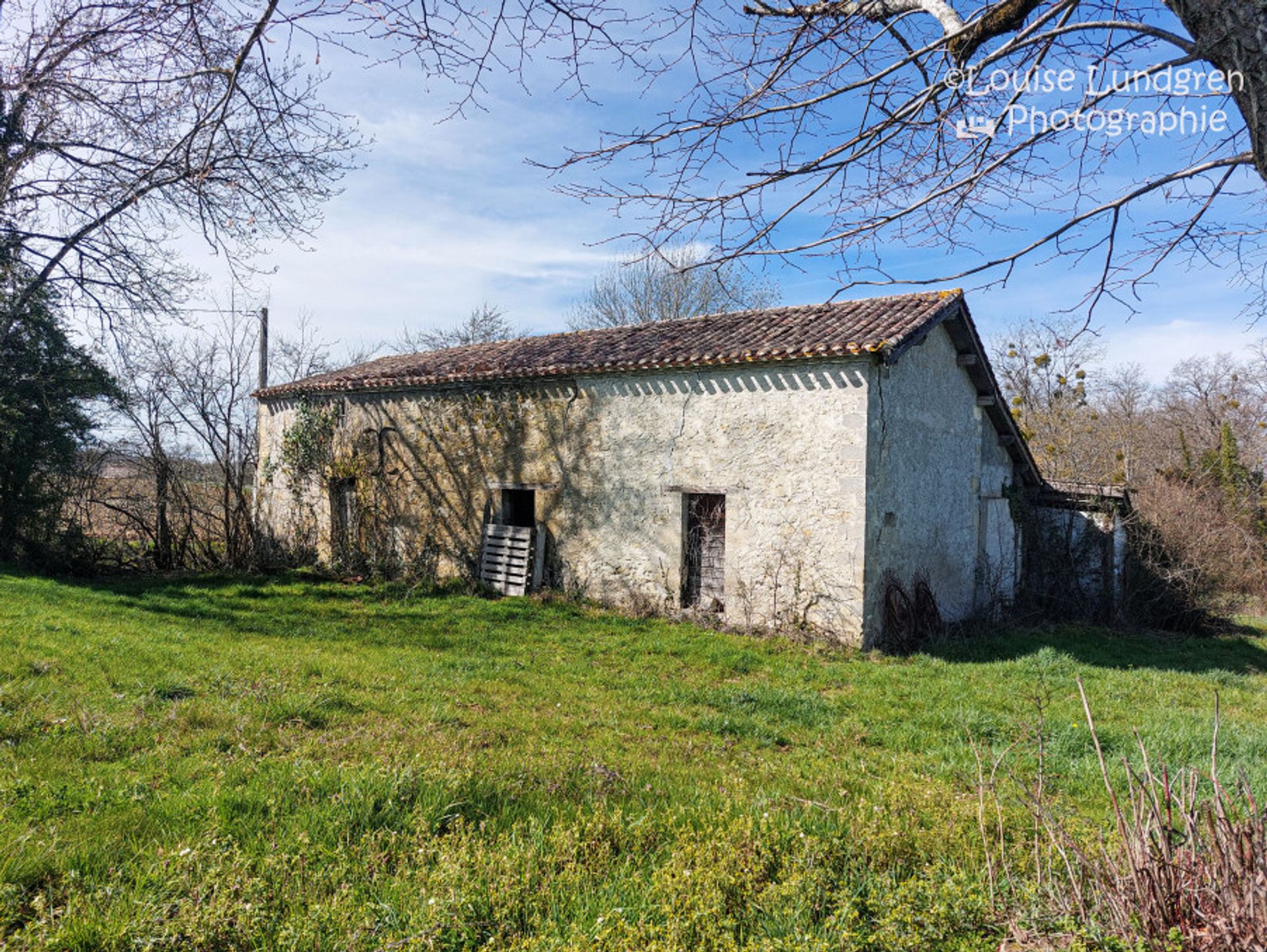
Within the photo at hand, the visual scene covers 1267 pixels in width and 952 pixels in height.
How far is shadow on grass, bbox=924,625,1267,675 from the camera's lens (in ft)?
33.2

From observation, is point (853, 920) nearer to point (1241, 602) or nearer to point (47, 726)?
point (47, 726)

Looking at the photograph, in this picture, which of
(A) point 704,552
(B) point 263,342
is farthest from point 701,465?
(B) point 263,342

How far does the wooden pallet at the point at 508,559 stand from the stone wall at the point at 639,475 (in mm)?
429

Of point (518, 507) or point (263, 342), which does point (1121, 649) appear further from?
point (263, 342)

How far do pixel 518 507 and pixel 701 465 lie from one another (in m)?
4.15

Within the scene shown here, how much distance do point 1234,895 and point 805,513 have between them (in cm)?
770

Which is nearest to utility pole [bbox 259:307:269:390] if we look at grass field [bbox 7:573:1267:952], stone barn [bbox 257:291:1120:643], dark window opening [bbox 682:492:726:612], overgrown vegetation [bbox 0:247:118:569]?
stone barn [bbox 257:291:1120:643]

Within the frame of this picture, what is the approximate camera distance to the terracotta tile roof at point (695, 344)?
10047 mm

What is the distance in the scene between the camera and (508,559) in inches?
501

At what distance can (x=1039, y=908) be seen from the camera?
271 centimetres

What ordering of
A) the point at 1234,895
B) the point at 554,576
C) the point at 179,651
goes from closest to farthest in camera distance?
1. the point at 1234,895
2. the point at 179,651
3. the point at 554,576

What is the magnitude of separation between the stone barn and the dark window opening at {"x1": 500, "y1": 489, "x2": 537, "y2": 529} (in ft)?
0.10

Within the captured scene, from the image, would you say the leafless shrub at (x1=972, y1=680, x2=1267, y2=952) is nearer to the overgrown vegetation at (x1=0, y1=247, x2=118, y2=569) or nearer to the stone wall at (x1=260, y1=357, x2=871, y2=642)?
the stone wall at (x1=260, y1=357, x2=871, y2=642)

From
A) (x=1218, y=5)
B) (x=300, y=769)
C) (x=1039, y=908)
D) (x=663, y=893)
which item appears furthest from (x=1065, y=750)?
(x=300, y=769)
